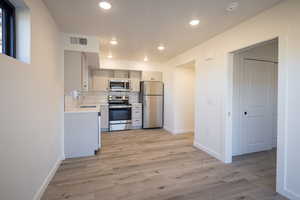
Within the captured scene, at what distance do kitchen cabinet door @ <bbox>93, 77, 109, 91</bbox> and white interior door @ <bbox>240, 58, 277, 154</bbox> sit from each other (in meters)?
4.06

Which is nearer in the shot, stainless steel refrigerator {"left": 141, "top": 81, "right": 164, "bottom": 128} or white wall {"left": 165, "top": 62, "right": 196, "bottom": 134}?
white wall {"left": 165, "top": 62, "right": 196, "bottom": 134}

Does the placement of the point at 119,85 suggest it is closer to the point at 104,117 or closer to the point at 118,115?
the point at 118,115

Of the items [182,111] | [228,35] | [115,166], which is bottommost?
[115,166]

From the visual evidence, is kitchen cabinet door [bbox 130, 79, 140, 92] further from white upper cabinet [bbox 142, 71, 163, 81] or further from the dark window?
the dark window

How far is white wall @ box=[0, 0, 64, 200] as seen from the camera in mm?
1233

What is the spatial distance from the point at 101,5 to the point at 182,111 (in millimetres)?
3751

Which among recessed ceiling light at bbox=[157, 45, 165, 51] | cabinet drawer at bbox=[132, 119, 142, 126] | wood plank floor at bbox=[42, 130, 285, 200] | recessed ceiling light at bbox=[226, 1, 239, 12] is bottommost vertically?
wood plank floor at bbox=[42, 130, 285, 200]

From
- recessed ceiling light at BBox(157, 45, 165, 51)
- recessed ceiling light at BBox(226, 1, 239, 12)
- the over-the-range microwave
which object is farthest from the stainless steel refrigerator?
recessed ceiling light at BBox(226, 1, 239, 12)

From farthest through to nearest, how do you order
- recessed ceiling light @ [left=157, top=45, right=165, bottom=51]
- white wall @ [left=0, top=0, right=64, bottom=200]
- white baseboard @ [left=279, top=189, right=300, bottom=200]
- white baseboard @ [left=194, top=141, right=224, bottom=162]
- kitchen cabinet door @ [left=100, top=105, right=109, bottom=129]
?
kitchen cabinet door @ [left=100, top=105, right=109, bottom=129] → recessed ceiling light @ [left=157, top=45, right=165, bottom=51] → white baseboard @ [left=194, top=141, right=224, bottom=162] → white baseboard @ [left=279, top=189, right=300, bottom=200] → white wall @ [left=0, top=0, right=64, bottom=200]

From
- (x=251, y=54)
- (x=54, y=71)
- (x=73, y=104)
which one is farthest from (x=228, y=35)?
(x=73, y=104)

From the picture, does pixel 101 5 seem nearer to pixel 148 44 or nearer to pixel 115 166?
pixel 148 44

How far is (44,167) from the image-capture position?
2000mm

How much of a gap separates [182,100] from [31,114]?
398cm

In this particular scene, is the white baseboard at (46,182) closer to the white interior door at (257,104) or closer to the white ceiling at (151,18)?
the white ceiling at (151,18)
